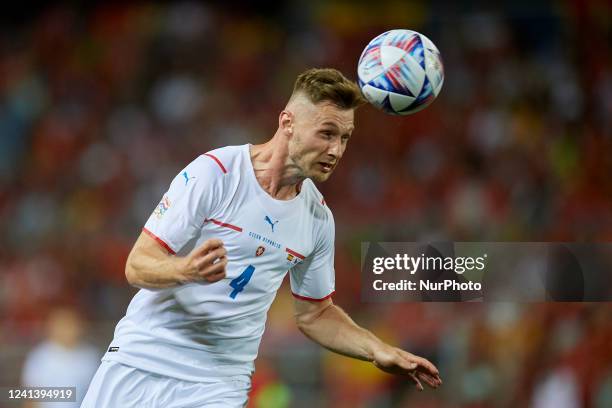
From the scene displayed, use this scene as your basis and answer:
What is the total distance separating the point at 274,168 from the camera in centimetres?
355

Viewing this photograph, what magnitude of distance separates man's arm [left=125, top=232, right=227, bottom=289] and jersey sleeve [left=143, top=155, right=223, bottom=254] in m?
0.05

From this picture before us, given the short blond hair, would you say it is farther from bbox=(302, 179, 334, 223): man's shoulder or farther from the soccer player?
bbox=(302, 179, 334, 223): man's shoulder

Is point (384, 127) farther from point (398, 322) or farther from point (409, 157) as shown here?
point (398, 322)

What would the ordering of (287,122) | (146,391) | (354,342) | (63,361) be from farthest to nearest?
(63,361) < (354,342) < (287,122) < (146,391)

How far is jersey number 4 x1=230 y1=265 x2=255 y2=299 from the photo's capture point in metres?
3.43

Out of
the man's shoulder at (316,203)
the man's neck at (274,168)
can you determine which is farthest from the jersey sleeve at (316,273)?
the man's neck at (274,168)

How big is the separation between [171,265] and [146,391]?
2.39 ft

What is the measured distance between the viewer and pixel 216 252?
8.89 ft

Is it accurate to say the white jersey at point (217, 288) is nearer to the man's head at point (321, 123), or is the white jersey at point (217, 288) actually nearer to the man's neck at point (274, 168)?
the man's neck at point (274, 168)

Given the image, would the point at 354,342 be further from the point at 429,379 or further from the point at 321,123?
the point at 321,123

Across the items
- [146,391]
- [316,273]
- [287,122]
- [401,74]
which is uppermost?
[401,74]

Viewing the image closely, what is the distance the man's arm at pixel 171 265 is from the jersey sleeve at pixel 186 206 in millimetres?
51

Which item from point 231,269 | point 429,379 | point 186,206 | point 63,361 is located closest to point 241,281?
point 231,269

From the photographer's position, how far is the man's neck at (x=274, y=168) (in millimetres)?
3539
